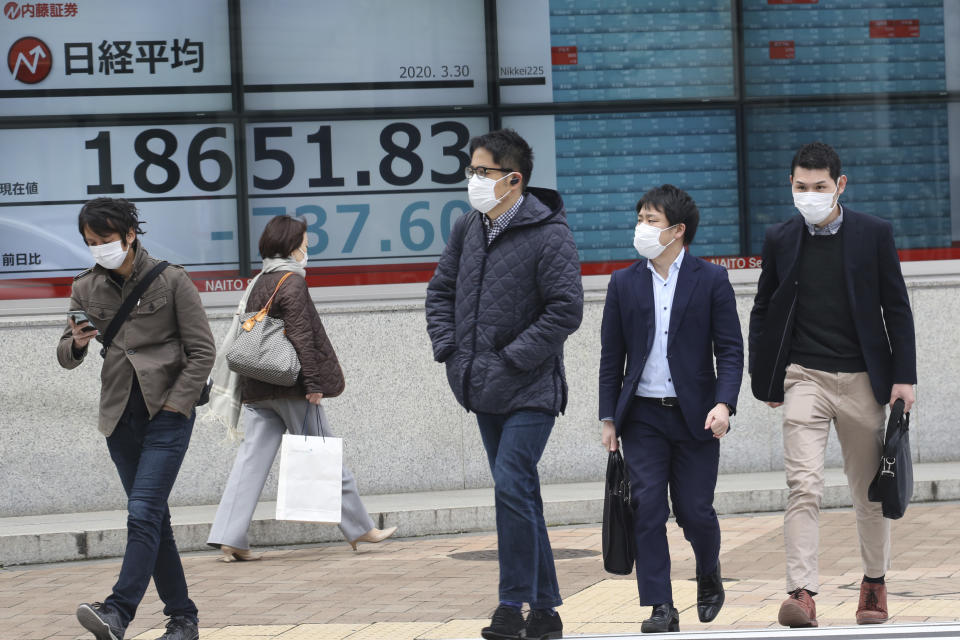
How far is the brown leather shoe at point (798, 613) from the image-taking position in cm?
576

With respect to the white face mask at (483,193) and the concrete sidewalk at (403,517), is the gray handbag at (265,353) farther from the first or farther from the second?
the white face mask at (483,193)

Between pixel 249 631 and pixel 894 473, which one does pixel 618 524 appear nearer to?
pixel 894 473

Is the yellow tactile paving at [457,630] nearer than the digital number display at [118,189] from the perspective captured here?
Yes

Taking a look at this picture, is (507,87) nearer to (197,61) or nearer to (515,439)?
(197,61)

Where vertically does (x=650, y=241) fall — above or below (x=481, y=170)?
below

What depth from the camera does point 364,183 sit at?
10586mm

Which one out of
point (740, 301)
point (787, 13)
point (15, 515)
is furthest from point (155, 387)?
point (787, 13)

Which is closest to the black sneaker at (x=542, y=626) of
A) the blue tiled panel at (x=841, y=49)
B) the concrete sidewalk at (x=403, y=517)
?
the concrete sidewalk at (x=403, y=517)

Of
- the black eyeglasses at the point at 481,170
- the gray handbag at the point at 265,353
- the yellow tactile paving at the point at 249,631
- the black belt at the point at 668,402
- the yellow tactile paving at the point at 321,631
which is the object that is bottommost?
the yellow tactile paving at the point at 249,631

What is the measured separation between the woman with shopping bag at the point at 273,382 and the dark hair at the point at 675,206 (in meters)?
2.63

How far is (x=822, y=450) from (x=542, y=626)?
4.30 ft

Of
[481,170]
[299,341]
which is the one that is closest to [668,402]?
[481,170]

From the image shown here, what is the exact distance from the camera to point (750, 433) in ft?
34.5

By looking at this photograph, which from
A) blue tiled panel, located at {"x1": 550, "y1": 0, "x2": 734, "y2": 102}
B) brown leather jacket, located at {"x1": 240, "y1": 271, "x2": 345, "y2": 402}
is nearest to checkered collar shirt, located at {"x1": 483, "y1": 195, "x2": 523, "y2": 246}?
brown leather jacket, located at {"x1": 240, "y1": 271, "x2": 345, "y2": 402}
